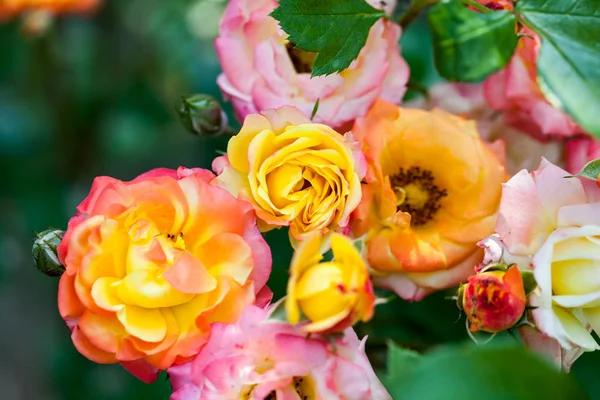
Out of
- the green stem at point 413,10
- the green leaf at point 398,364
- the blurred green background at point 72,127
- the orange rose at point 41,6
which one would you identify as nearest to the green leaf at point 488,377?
the green leaf at point 398,364

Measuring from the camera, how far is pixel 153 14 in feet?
3.43

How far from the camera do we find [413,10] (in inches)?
17.3

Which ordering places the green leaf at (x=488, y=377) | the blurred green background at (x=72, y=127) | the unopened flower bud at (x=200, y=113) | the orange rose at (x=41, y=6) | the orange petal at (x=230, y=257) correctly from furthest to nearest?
the blurred green background at (x=72, y=127), the orange rose at (x=41, y=6), the unopened flower bud at (x=200, y=113), the orange petal at (x=230, y=257), the green leaf at (x=488, y=377)

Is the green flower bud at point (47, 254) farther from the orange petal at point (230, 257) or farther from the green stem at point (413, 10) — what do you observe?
the green stem at point (413, 10)

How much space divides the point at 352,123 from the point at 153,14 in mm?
730

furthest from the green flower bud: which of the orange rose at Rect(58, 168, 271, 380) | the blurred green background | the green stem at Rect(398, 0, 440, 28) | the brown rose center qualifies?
the blurred green background

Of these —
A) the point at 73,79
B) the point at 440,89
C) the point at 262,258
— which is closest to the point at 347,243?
the point at 262,258

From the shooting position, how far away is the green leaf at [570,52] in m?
0.32

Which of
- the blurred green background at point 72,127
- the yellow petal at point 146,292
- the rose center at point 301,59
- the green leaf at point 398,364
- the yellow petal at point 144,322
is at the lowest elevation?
the blurred green background at point 72,127

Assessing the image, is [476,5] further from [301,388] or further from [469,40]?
[301,388]

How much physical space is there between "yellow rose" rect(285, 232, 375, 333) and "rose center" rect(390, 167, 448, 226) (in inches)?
5.8

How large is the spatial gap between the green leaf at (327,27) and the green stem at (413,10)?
6cm

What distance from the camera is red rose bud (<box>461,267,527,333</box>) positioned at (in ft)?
0.99

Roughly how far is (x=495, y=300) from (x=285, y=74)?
0.18m
